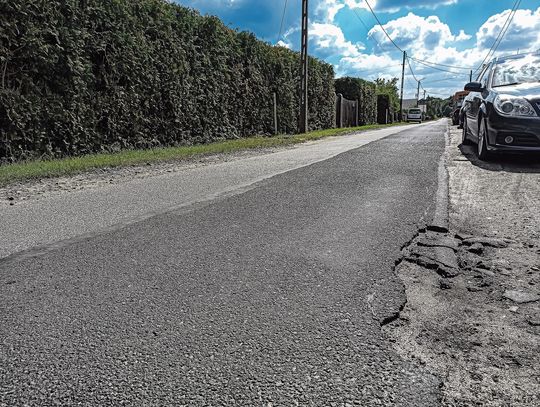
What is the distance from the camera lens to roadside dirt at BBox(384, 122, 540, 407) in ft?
5.62

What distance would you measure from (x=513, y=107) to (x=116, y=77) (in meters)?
8.42

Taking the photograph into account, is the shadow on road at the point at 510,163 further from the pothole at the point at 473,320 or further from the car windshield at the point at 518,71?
the pothole at the point at 473,320

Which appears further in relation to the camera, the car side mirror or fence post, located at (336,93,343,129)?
fence post, located at (336,93,343,129)

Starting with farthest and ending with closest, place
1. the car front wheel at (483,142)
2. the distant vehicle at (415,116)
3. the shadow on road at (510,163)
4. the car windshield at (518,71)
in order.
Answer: the distant vehicle at (415,116)
the car windshield at (518,71)
the car front wheel at (483,142)
the shadow on road at (510,163)

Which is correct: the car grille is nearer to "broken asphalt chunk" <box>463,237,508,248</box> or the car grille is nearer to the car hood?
the car hood

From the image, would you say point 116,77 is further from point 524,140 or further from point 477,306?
point 477,306

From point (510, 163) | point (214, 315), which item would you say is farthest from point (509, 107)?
point (214, 315)

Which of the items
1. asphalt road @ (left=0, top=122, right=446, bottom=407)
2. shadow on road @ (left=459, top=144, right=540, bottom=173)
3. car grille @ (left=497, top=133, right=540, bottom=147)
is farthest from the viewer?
shadow on road @ (left=459, top=144, right=540, bottom=173)

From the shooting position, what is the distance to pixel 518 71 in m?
7.95

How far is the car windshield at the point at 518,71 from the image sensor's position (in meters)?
7.71

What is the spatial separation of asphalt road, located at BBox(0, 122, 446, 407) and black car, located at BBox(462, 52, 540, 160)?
374cm

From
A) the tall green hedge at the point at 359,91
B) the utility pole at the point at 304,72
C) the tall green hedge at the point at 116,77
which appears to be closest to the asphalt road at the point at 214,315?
the tall green hedge at the point at 116,77

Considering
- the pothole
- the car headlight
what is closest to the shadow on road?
the car headlight

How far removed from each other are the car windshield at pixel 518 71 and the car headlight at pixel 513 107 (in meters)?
0.93
